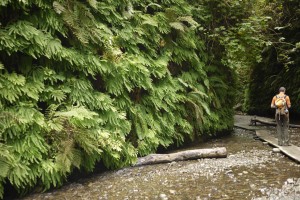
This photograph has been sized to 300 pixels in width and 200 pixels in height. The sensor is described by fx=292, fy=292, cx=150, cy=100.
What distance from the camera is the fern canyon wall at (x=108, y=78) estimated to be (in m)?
5.84

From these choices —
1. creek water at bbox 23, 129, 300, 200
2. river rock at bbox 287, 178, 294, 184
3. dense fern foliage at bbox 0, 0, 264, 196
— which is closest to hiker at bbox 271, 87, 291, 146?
creek water at bbox 23, 129, 300, 200

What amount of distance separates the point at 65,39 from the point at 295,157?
657 centimetres

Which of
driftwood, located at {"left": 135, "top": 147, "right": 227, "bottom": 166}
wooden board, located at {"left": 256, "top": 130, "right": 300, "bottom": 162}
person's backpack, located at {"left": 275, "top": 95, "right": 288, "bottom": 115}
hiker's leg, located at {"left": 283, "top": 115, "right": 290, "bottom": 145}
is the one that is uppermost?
person's backpack, located at {"left": 275, "top": 95, "right": 288, "bottom": 115}


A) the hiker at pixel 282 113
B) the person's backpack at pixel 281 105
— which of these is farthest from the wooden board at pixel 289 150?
the person's backpack at pixel 281 105

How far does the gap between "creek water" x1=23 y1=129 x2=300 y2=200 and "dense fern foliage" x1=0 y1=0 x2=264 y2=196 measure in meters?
0.48

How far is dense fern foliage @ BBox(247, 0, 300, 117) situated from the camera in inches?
583

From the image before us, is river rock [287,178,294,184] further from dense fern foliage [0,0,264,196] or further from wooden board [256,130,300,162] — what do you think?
dense fern foliage [0,0,264,196]

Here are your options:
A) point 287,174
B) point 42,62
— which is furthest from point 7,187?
point 287,174

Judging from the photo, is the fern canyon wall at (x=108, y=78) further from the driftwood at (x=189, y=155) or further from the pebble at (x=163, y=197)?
the pebble at (x=163, y=197)

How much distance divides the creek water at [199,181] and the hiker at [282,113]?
4.81ft

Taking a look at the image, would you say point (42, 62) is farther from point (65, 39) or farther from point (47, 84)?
point (65, 39)

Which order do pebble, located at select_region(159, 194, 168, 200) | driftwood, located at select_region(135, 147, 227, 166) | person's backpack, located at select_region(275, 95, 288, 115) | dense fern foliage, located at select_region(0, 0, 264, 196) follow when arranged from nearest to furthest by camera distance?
pebble, located at select_region(159, 194, 168, 200)
dense fern foliage, located at select_region(0, 0, 264, 196)
driftwood, located at select_region(135, 147, 227, 166)
person's backpack, located at select_region(275, 95, 288, 115)

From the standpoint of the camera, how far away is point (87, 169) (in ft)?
22.7

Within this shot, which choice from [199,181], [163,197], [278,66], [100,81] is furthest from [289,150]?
[278,66]
